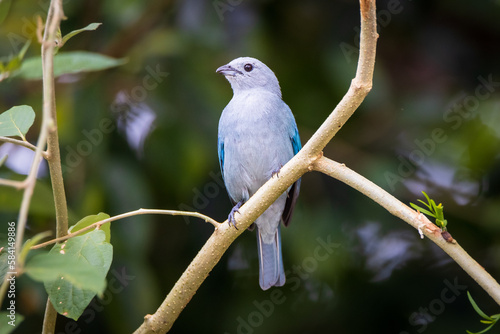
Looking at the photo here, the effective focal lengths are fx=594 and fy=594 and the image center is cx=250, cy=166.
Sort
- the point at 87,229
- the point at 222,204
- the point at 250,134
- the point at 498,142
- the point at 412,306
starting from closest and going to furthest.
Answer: the point at 87,229 < the point at 250,134 < the point at 498,142 < the point at 412,306 < the point at 222,204

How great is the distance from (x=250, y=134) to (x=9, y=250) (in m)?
2.13

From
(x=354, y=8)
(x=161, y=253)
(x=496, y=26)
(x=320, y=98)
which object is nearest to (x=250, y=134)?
(x=320, y=98)

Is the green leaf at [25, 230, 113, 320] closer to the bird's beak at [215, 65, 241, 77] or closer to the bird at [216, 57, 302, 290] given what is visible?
the bird at [216, 57, 302, 290]

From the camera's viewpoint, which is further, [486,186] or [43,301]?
[486,186]

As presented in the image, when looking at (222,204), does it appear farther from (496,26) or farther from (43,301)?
(496,26)

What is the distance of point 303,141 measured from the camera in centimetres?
527

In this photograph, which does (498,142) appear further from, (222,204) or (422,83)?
(222,204)

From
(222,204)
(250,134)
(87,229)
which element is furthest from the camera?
(222,204)

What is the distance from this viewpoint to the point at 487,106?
4.55 meters

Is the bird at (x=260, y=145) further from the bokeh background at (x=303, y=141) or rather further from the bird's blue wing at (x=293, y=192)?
the bokeh background at (x=303, y=141)

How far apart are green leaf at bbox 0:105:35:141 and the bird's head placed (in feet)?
8.01

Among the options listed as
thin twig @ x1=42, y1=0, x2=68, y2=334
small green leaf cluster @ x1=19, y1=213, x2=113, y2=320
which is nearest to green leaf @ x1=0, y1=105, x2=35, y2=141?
thin twig @ x1=42, y1=0, x2=68, y2=334

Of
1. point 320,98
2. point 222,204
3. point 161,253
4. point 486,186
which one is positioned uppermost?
point 320,98

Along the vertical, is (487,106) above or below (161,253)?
above
